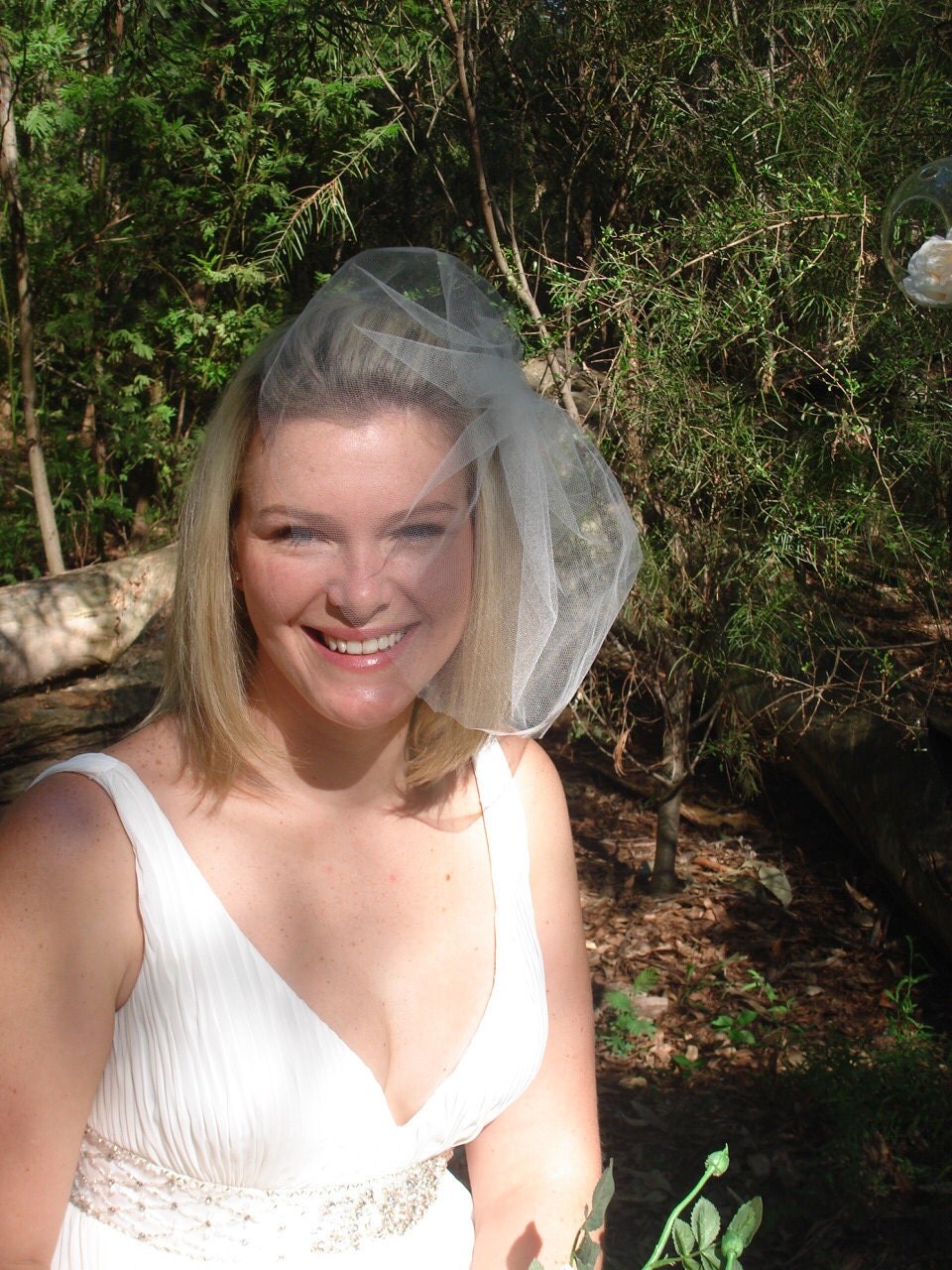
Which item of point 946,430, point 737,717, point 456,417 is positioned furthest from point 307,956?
point 737,717

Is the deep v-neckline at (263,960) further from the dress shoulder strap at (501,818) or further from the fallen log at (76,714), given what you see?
the fallen log at (76,714)

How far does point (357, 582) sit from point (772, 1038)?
2710 mm

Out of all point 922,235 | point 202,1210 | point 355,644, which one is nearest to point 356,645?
point 355,644

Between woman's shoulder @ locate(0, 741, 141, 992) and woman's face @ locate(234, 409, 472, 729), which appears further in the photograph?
woman's face @ locate(234, 409, 472, 729)

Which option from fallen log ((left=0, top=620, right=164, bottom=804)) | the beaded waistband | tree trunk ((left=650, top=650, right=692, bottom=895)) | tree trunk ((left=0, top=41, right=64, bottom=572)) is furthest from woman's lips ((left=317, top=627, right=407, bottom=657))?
tree trunk ((left=0, top=41, right=64, bottom=572))

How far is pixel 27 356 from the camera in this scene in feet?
22.3

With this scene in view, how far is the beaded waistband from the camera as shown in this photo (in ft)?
5.18

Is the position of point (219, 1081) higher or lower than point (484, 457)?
lower

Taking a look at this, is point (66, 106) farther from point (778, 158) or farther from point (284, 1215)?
point (284, 1215)

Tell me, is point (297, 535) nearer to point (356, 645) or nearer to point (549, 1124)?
point (356, 645)

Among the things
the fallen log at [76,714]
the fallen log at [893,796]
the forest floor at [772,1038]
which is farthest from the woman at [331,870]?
the fallen log at [76,714]

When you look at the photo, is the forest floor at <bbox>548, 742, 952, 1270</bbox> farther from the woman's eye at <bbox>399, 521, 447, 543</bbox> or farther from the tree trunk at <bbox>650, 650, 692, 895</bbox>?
the woman's eye at <bbox>399, 521, 447, 543</bbox>

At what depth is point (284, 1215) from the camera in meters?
1.63

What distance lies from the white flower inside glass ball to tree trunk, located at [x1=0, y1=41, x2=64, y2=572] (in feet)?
17.1
